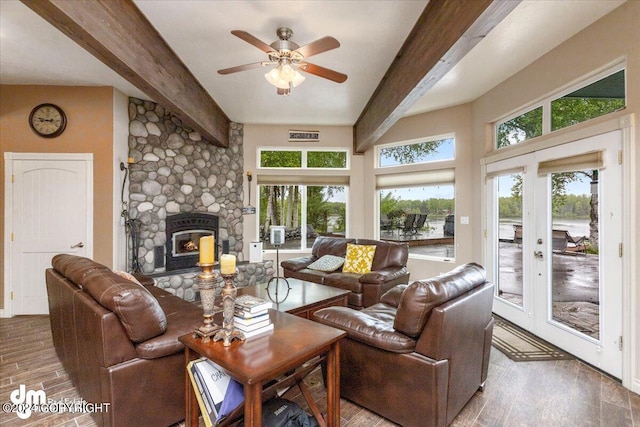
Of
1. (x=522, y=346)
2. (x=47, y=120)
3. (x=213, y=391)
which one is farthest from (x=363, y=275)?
(x=47, y=120)

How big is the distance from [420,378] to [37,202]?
16.4 feet

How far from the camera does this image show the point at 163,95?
308cm

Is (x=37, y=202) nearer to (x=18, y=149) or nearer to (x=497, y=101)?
(x=18, y=149)

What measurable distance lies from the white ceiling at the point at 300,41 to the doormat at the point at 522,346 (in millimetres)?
3058

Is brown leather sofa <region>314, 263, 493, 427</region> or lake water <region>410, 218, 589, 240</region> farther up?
lake water <region>410, 218, 589, 240</region>

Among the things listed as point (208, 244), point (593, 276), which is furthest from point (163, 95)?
point (593, 276)

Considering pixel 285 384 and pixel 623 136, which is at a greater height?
pixel 623 136

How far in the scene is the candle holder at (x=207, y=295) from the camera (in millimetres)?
1562

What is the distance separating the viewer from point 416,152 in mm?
5551

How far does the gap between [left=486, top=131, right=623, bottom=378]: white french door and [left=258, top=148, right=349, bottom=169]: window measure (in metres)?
2.94

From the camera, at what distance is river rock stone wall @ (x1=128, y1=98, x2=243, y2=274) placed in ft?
15.1

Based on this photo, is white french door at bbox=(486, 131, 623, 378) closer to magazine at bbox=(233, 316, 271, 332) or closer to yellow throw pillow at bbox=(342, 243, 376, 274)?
yellow throw pillow at bbox=(342, 243, 376, 274)

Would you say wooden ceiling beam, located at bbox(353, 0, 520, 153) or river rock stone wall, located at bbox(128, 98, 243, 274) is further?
river rock stone wall, located at bbox(128, 98, 243, 274)

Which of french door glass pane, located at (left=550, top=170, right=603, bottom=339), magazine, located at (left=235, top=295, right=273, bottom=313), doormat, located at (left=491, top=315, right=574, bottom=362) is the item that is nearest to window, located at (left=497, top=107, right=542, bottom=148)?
french door glass pane, located at (left=550, top=170, right=603, bottom=339)
